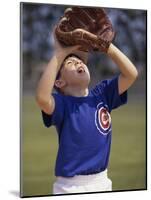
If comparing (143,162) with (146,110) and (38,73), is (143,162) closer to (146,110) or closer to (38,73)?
(146,110)

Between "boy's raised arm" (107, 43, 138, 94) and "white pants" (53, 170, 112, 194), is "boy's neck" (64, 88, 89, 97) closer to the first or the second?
"boy's raised arm" (107, 43, 138, 94)

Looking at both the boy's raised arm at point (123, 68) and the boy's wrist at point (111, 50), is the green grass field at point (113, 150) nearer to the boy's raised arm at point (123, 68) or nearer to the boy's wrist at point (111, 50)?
the boy's raised arm at point (123, 68)

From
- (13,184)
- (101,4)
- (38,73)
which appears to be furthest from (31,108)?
(101,4)

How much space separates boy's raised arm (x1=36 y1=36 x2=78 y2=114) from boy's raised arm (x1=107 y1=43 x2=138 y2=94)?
37cm

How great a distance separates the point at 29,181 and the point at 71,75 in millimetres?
871

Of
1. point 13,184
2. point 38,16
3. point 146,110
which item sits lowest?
point 13,184

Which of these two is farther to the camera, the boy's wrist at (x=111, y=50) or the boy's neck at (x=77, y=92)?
the boy's wrist at (x=111, y=50)

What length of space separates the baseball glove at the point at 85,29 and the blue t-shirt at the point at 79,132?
0.34 meters

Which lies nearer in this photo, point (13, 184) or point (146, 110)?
point (13, 184)

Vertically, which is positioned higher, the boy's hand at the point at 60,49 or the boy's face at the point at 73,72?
the boy's hand at the point at 60,49

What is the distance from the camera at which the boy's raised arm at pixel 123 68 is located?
5336mm

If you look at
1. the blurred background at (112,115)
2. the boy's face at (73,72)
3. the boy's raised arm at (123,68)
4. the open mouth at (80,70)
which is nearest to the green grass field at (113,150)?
the blurred background at (112,115)

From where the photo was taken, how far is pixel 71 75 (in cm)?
515

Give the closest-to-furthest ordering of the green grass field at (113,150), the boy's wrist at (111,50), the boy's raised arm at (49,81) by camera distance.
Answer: the boy's raised arm at (49,81) < the green grass field at (113,150) < the boy's wrist at (111,50)
